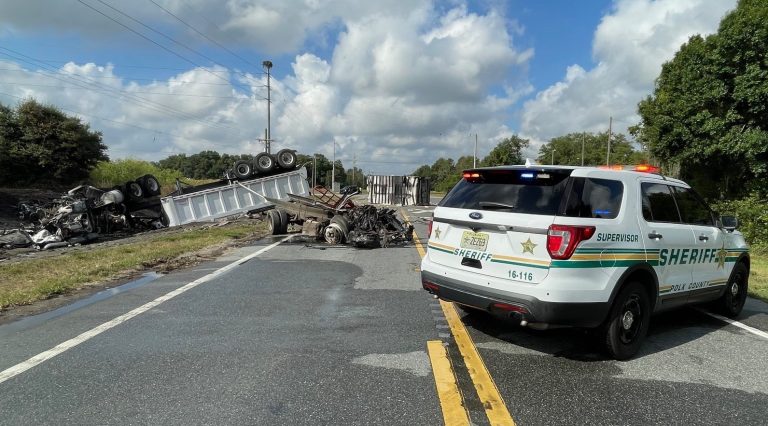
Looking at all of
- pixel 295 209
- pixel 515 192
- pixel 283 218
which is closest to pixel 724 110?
pixel 295 209

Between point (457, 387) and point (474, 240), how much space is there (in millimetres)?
1441

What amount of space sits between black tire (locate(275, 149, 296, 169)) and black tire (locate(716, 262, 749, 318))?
17.8 metres

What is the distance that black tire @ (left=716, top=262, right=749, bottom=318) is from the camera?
258 inches

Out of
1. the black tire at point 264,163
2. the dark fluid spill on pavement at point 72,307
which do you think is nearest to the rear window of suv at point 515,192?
the dark fluid spill on pavement at point 72,307

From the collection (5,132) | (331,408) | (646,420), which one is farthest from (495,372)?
(5,132)

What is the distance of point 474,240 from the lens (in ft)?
16.0

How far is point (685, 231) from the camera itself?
5504 millimetres

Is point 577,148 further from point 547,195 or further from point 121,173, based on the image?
point 547,195

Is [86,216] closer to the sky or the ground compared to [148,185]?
closer to the ground

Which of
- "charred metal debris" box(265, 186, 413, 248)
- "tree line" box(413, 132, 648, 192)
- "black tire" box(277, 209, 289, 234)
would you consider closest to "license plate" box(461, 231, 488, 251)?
"charred metal debris" box(265, 186, 413, 248)

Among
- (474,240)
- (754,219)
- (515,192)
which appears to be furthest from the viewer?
(754,219)

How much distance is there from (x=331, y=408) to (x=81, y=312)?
4.49m

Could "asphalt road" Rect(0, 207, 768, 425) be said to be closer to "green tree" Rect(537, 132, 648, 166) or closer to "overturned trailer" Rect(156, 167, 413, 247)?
"overturned trailer" Rect(156, 167, 413, 247)

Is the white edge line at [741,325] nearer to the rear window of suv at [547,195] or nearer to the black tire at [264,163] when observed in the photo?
the rear window of suv at [547,195]
